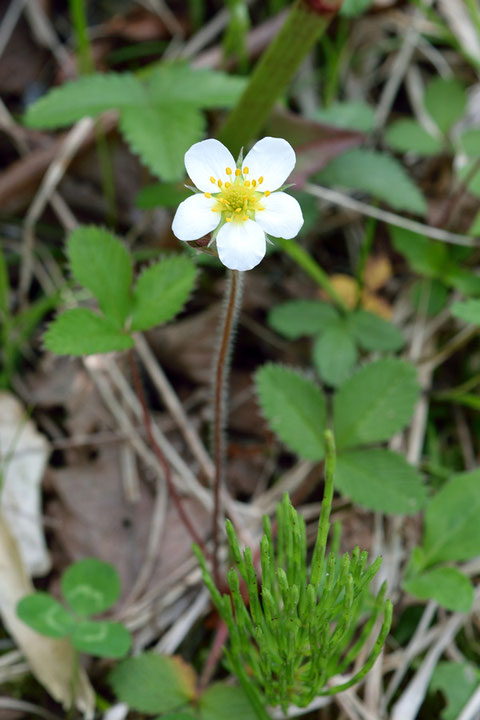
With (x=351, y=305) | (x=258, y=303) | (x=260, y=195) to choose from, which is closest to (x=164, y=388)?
(x=258, y=303)

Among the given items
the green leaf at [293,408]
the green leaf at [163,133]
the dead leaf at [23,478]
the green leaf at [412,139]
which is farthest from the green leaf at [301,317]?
the dead leaf at [23,478]

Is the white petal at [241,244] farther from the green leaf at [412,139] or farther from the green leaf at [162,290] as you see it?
the green leaf at [412,139]

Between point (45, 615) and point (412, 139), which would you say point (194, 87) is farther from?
point (45, 615)

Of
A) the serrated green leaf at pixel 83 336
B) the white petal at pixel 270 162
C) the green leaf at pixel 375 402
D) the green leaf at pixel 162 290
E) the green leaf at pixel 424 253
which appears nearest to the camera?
the white petal at pixel 270 162

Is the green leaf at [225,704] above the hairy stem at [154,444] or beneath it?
beneath

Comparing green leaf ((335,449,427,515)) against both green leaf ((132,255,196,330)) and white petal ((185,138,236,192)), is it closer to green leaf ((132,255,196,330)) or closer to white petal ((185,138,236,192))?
green leaf ((132,255,196,330))

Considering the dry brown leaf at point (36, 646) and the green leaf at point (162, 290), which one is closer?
the green leaf at point (162, 290)

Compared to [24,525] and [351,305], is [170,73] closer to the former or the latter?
[351,305]

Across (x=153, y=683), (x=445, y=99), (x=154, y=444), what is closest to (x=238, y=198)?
(x=154, y=444)
